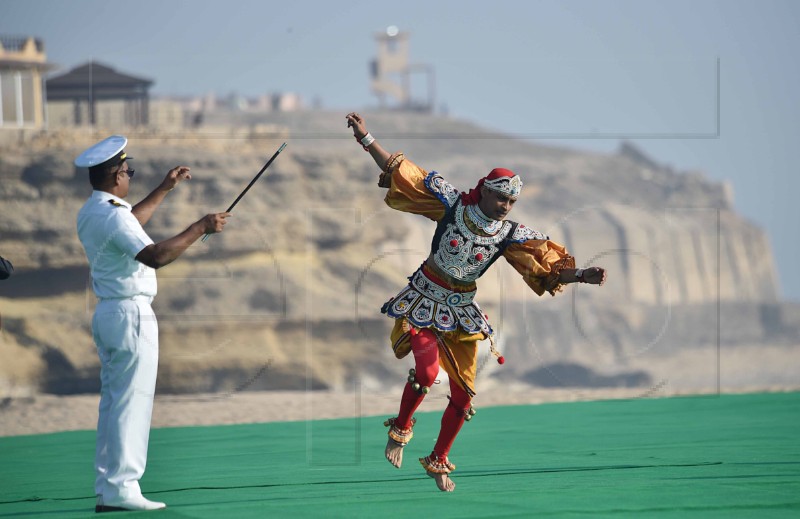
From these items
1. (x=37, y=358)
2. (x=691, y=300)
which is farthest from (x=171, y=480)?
(x=691, y=300)

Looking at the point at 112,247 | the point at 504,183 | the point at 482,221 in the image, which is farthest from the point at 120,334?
the point at 504,183

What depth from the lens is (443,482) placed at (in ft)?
24.0

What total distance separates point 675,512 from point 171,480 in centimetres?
343

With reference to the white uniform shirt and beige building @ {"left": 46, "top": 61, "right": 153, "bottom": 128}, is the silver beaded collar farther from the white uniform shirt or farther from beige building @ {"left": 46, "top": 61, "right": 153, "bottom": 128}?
beige building @ {"left": 46, "top": 61, "right": 153, "bottom": 128}

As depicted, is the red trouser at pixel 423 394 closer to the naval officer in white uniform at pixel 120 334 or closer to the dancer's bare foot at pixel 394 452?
the dancer's bare foot at pixel 394 452

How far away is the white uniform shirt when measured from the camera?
651 cm

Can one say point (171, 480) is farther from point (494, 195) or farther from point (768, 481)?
point (768, 481)

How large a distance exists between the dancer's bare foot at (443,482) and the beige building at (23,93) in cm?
2887

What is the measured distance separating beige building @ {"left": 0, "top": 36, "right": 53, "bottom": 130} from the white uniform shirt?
28.9 m

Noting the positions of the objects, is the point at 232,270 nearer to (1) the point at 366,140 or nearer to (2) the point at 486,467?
(2) the point at 486,467

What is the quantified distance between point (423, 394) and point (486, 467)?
1.11 m

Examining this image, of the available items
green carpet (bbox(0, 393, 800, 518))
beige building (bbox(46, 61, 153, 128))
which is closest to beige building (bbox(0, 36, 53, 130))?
beige building (bbox(46, 61, 153, 128))

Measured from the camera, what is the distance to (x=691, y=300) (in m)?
79.7

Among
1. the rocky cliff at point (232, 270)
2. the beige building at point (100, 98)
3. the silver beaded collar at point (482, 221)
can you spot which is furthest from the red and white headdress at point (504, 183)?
the beige building at point (100, 98)
